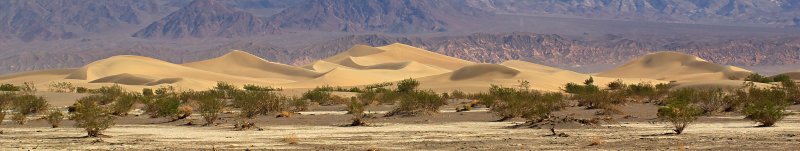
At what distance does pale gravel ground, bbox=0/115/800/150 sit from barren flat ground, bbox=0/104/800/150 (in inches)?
0.8

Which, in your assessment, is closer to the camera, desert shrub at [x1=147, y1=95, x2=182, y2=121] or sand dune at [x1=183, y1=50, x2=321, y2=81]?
desert shrub at [x1=147, y1=95, x2=182, y2=121]

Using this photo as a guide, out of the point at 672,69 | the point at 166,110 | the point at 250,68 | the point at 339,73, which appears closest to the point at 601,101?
the point at 166,110

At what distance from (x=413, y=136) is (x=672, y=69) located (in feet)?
451

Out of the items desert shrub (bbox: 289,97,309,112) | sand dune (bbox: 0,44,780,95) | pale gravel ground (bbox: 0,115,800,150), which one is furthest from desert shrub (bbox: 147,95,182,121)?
sand dune (bbox: 0,44,780,95)

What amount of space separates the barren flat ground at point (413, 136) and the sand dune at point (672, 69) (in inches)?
4288

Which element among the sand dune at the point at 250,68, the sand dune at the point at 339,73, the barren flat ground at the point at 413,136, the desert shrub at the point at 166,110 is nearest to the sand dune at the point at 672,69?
the sand dune at the point at 339,73

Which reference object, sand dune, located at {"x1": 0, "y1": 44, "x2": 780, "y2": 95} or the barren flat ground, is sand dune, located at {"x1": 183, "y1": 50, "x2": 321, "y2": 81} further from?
the barren flat ground

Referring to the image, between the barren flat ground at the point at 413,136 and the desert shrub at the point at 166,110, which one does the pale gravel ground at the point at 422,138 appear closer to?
the barren flat ground at the point at 413,136

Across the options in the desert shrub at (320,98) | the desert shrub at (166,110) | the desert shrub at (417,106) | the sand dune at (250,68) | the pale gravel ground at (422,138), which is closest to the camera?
the pale gravel ground at (422,138)

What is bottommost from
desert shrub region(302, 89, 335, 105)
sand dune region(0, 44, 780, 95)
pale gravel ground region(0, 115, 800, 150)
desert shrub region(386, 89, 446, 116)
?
pale gravel ground region(0, 115, 800, 150)

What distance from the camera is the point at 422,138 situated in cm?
2792

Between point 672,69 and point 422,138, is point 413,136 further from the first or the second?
point 672,69

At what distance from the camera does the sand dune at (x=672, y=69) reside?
→ 481 ft

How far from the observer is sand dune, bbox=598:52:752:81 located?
5773 inches
